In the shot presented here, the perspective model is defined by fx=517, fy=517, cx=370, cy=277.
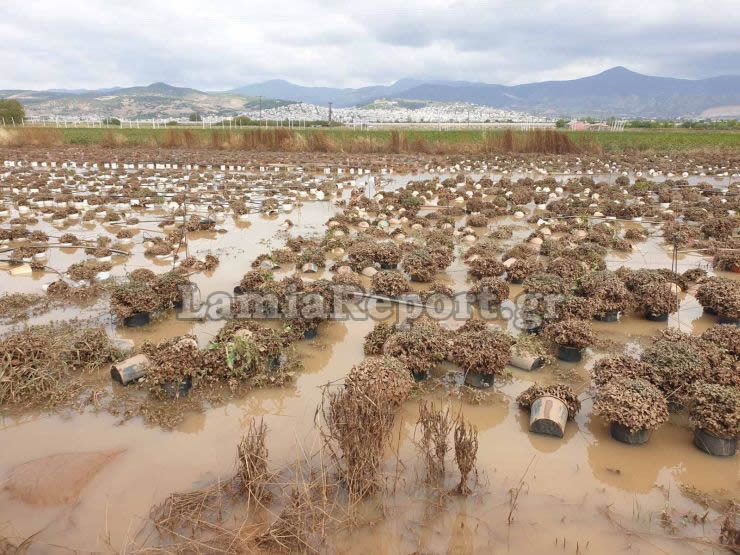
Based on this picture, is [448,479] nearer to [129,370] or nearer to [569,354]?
[569,354]

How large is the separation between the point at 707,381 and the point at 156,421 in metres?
5.77

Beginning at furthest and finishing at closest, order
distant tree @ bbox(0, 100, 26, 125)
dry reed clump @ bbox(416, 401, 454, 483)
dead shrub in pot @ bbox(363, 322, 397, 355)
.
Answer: distant tree @ bbox(0, 100, 26, 125)
dead shrub in pot @ bbox(363, 322, 397, 355)
dry reed clump @ bbox(416, 401, 454, 483)

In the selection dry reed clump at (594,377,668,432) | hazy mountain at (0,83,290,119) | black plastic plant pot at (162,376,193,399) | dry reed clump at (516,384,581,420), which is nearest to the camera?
dry reed clump at (594,377,668,432)

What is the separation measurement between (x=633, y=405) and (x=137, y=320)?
6348mm

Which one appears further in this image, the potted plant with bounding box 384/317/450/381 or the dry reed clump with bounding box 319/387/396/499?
the potted plant with bounding box 384/317/450/381

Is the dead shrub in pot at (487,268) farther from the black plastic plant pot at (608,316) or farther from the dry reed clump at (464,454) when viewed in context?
the dry reed clump at (464,454)

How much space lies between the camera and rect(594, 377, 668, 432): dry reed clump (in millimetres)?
4836

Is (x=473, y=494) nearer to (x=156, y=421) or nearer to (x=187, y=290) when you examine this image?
(x=156, y=421)

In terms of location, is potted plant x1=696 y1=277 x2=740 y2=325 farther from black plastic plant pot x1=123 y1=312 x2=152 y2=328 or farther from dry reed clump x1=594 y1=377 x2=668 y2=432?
black plastic plant pot x1=123 y1=312 x2=152 y2=328

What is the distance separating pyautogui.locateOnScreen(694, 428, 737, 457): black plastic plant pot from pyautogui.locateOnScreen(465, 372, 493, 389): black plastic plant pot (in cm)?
207

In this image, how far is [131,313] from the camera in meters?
7.22

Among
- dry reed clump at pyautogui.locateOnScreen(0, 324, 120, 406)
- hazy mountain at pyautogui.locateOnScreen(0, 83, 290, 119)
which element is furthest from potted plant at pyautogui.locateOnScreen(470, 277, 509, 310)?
hazy mountain at pyautogui.locateOnScreen(0, 83, 290, 119)

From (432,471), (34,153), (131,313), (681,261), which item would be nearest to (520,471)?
(432,471)

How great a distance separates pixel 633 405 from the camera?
191 inches
